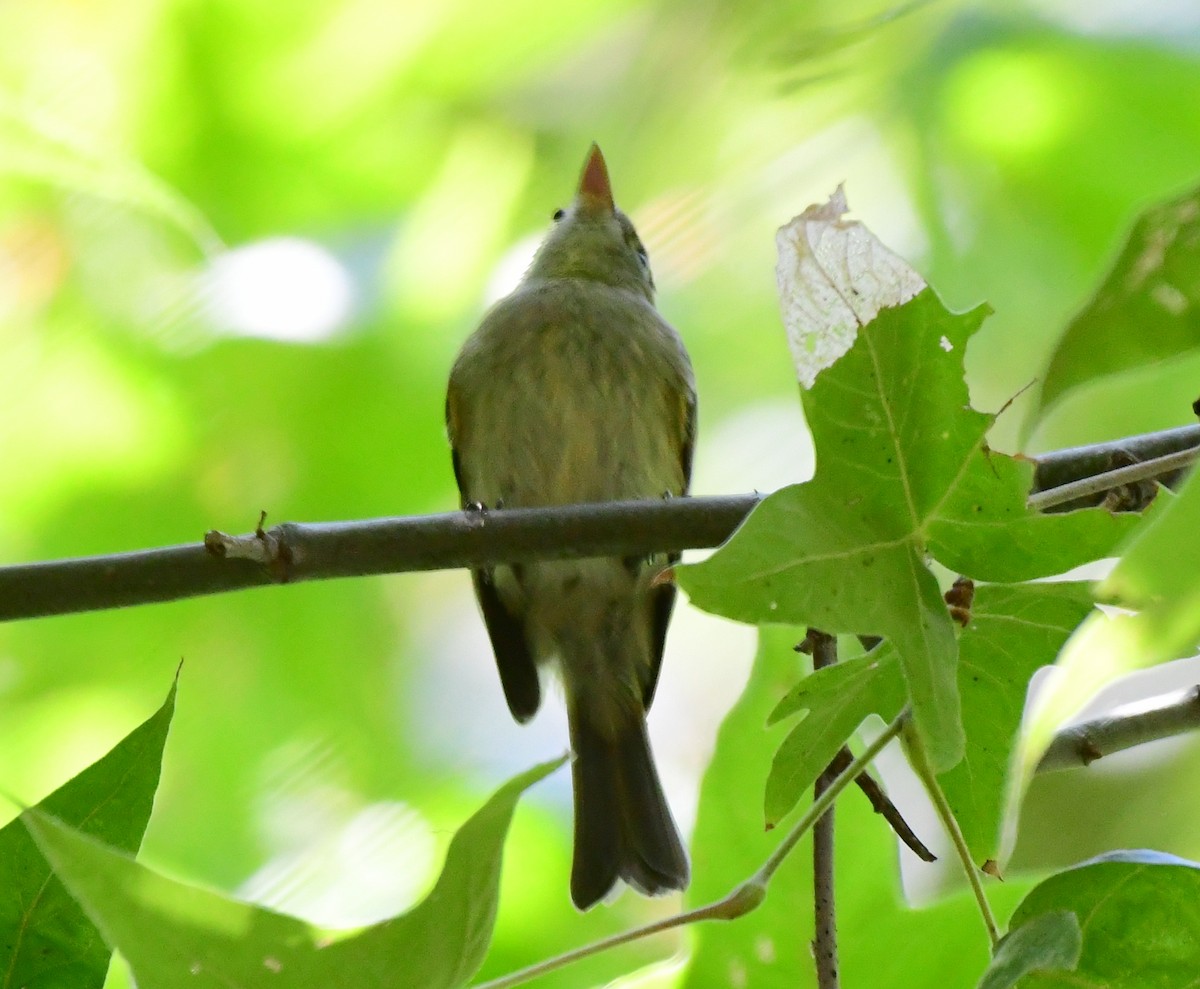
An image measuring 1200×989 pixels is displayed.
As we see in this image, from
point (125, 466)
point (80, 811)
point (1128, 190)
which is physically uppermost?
point (125, 466)

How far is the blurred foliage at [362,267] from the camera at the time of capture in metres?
1.70

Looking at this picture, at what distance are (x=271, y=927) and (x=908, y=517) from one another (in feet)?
1.13

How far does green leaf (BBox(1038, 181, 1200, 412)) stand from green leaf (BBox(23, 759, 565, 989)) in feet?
1.18

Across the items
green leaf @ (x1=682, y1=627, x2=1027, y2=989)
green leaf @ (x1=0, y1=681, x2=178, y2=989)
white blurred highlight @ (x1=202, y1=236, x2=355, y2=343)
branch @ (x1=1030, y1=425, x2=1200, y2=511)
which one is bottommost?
green leaf @ (x1=682, y1=627, x2=1027, y2=989)

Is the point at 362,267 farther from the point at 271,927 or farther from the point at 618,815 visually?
the point at 271,927

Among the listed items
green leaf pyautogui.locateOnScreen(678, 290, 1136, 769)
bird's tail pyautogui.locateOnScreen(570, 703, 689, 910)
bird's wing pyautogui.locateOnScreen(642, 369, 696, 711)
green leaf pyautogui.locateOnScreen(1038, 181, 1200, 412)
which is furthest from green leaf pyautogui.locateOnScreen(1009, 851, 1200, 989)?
bird's wing pyautogui.locateOnScreen(642, 369, 696, 711)

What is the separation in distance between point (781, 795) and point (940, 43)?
5.21ft

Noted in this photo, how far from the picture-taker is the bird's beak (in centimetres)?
224

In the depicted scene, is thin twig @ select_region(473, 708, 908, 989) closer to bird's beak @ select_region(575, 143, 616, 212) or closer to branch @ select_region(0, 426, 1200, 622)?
branch @ select_region(0, 426, 1200, 622)

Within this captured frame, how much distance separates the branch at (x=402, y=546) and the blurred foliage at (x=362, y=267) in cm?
66

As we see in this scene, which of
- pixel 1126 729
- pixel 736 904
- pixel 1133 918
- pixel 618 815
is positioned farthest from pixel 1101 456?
pixel 618 815

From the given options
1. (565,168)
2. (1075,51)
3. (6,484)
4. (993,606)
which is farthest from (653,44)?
(993,606)

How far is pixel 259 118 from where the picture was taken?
71.2 inches

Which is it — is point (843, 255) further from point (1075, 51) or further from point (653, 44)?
→ point (653, 44)
